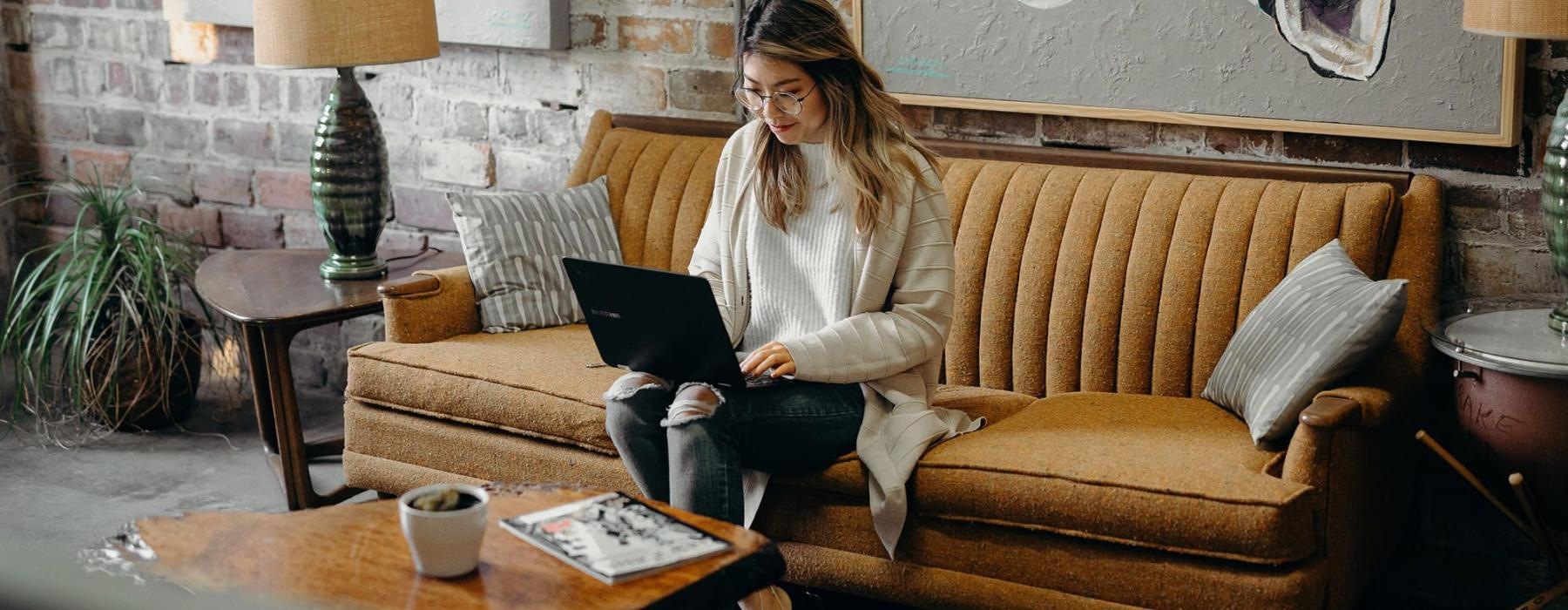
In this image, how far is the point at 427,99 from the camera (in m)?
3.61

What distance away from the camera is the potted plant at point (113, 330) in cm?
334

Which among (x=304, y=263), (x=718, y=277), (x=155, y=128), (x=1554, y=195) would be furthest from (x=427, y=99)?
(x=1554, y=195)

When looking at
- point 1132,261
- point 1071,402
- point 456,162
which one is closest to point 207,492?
point 456,162

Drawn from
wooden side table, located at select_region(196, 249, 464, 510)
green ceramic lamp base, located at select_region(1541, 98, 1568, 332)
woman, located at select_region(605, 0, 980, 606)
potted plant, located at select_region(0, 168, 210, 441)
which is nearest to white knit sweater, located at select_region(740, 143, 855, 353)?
woman, located at select_region(605, 0, 980, 606)

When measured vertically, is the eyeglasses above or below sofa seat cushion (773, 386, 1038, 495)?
above

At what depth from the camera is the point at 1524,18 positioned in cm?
212

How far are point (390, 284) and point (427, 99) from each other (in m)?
0.92

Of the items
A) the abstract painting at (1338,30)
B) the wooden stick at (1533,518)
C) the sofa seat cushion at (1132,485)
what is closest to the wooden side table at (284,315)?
the sofa seat cushion at (1132,485)

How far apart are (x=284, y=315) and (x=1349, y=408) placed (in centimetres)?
193

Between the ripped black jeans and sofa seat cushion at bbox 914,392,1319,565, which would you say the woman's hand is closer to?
the ripped black jeans

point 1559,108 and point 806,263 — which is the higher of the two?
point 1559,108

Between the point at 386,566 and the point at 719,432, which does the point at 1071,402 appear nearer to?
the point at 719,432

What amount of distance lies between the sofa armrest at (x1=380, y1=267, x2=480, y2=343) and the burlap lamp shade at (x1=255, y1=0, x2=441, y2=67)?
457 mm

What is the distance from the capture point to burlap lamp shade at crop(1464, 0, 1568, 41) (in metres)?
2.09
